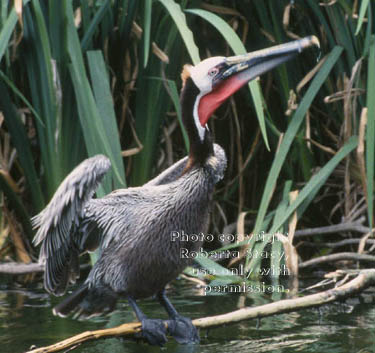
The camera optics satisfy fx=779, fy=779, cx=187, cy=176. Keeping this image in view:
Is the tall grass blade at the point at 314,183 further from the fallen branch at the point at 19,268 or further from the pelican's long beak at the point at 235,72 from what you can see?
the fallen branch at the point at 19,268

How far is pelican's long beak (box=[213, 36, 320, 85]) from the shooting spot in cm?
292

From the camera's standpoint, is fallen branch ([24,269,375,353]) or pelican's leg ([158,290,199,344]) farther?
pelican's leg ([158,290,199,344])

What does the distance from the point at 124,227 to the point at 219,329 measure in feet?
1.96

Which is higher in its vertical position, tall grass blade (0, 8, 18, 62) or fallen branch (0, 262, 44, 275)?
tall grass blade (0, 8, 18, 62)

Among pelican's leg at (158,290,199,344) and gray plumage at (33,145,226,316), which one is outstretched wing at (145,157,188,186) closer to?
gray plumage at (33,145,226,316)

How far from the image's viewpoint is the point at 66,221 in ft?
10.2

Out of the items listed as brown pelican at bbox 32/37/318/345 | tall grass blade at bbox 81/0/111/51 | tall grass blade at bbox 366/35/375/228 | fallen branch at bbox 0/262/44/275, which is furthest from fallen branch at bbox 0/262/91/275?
tall grass blade at bbox 366/35/375/228

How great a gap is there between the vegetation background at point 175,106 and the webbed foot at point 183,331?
2.56 feet

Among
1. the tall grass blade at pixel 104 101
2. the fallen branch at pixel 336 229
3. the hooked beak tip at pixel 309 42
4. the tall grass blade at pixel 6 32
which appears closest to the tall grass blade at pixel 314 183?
the fallen branch at pixel 336 229

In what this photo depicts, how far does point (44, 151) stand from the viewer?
393 centimetres

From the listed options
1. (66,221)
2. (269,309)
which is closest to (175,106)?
(66,221)

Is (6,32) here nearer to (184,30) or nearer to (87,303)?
(184,30)

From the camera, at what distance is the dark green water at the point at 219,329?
2924mm

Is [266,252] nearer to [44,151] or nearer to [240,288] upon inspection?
[240,288]
